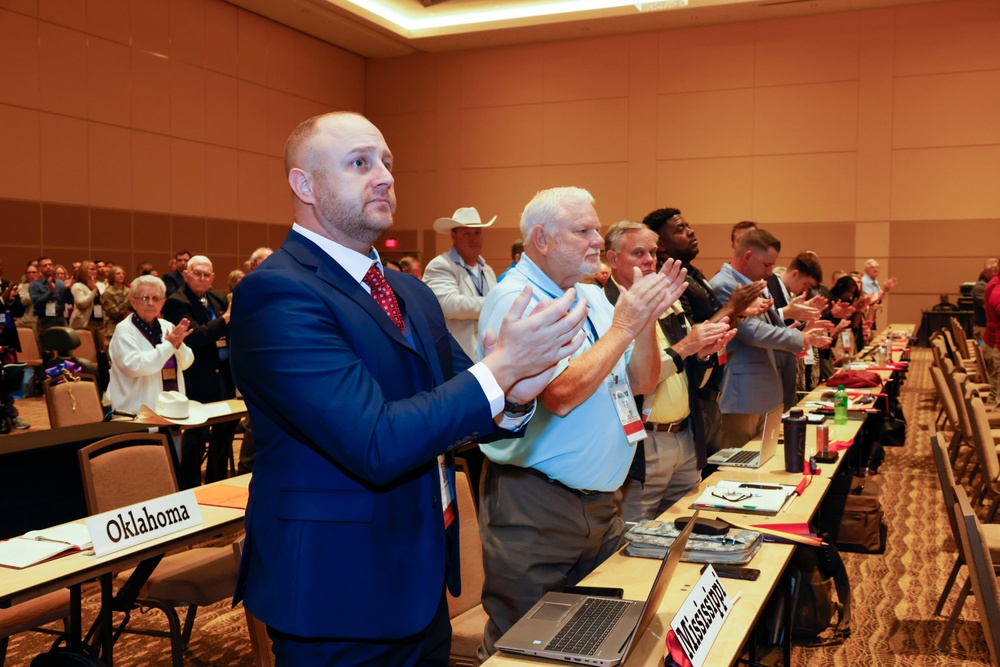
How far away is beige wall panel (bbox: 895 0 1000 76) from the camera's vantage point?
14836mm

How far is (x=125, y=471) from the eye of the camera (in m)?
3.42

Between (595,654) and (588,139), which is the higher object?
(588,139)

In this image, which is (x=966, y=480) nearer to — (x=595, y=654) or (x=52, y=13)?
(x=595, y=654)

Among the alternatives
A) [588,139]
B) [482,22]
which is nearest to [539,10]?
[482,22]

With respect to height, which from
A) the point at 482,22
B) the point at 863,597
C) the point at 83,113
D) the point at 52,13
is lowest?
the point at 863,597

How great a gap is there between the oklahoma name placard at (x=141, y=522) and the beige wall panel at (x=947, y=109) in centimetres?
1517

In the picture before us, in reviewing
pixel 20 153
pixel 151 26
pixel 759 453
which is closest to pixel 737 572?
pixel 759 453

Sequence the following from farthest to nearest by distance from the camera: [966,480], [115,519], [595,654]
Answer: [966,480]
[115,519]
[595,654]

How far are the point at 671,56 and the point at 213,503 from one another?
15176 mm

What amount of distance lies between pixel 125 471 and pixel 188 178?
12759 millimetres

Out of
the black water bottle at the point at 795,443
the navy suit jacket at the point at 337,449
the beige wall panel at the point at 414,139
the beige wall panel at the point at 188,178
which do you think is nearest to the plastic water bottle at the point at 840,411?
the black water bottle at the point at 795,443

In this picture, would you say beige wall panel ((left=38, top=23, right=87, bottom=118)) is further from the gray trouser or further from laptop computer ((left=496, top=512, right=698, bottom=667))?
laptop computer ((left=496, top=512, right=698, bottom=667))

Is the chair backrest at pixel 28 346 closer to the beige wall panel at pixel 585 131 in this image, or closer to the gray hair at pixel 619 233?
the gray hair at pixel 619 233

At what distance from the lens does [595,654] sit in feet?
5.57
